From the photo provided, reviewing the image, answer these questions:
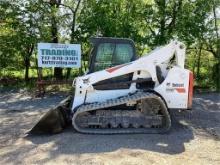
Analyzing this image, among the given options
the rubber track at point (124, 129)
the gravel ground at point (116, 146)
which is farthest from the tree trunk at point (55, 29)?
the rubber track at point (124, 129)

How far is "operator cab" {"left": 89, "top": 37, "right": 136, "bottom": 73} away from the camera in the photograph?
921cm

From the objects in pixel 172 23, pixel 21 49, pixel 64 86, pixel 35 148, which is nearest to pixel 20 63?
pixel 21 49

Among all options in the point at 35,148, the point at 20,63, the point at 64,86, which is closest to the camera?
the point at 35,148

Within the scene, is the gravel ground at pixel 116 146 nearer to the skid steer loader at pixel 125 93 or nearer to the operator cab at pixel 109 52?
the skid steer loader at pixel 125 93

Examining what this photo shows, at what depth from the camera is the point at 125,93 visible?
8.98m

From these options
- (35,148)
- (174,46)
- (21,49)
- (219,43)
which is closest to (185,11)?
(219,43)

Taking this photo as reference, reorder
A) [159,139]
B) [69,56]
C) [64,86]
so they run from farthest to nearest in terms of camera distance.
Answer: [64,86] → [69,56] → [159,139]

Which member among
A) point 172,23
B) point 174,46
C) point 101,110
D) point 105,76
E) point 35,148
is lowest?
point 35,148

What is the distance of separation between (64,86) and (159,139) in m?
9.03

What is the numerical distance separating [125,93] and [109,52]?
0.97 metres

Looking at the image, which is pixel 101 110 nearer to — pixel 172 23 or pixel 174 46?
pixel 174 46

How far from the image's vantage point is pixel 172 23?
18.0m

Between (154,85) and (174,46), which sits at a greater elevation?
(174,46)

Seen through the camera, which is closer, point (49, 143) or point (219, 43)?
point (49, 143)
